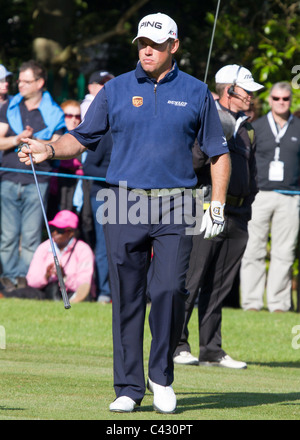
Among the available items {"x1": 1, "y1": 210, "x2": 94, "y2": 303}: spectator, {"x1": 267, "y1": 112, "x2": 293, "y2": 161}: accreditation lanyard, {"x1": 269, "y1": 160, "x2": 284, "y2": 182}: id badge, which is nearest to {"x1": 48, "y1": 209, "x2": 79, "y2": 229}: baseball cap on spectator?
{"x1": 1, "y1": 210, "x2": 94, "y2": 303}: spectator

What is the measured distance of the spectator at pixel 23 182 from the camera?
40.8 ft

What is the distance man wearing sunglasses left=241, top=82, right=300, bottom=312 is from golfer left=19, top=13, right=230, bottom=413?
659cm

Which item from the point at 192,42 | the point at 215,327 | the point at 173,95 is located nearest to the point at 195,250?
the point at 215,327

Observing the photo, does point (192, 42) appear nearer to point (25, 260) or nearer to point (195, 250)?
point (25, 260)

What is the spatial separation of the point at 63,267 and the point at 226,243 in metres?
3.40

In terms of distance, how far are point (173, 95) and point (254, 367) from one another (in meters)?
3.66

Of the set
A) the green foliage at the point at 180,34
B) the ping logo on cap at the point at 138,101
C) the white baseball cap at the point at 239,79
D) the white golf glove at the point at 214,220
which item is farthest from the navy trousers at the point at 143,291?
the green foliage at the point at 180,34

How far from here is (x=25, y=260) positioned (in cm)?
1252

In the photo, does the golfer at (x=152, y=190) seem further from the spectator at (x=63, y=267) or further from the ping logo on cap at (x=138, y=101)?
the spectator at (x=63, y=267)

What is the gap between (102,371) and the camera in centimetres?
843

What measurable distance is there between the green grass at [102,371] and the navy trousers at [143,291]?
28cm

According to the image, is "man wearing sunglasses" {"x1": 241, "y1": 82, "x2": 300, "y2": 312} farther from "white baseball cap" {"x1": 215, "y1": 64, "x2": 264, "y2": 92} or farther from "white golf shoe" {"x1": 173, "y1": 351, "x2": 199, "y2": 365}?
"white golf shoe" {"x1": 173, "y1": 351, "x2": 199, "y2": 365}
